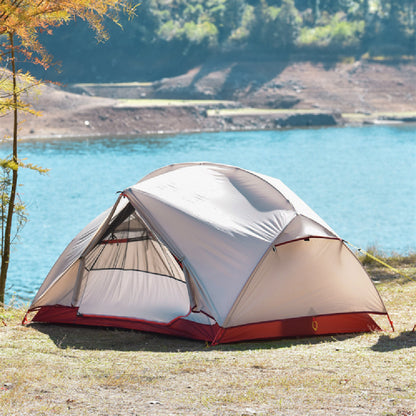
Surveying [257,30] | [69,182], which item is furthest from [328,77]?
[69,182]

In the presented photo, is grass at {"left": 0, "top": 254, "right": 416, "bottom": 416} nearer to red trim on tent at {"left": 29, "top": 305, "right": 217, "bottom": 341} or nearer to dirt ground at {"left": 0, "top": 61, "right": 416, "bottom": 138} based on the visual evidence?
red trim on tent at {"left": 29, "top": 305, "right": 217, "bottom": 341}

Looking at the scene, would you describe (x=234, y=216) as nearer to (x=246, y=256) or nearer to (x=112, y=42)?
(x=246, y=256)

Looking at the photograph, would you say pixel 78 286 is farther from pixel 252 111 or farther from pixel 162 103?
pixel 252 111

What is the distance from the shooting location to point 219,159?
61.0m

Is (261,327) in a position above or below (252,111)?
above

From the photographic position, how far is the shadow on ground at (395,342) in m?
7.18

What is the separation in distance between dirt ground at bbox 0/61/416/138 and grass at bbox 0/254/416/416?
7700 centimetres

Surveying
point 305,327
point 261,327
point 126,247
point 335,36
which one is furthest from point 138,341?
point 335,36

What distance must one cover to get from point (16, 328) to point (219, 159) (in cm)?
5269

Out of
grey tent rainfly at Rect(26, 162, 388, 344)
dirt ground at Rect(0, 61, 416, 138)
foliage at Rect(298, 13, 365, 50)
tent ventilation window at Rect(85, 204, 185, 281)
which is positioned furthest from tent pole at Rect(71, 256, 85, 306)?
foliage at Rect(298, 13, 365, 50)

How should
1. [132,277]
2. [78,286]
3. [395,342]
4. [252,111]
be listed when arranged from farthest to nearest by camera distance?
[252,111], [132,277], [78,286], [395,342]

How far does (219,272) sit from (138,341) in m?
1.20

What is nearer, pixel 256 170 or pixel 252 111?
pixel 256 170

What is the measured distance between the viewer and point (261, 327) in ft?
26.2
